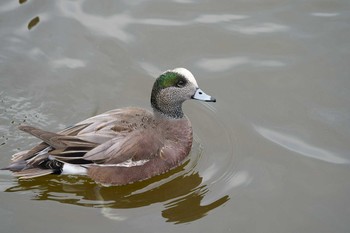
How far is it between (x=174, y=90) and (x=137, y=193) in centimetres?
104

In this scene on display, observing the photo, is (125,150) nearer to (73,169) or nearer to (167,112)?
(73,169)

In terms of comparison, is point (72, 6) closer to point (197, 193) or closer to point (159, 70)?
point (159, 70)

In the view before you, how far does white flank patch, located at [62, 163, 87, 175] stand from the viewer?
5203mm

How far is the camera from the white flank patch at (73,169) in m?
5.20

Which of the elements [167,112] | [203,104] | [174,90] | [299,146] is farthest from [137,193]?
[299,146]

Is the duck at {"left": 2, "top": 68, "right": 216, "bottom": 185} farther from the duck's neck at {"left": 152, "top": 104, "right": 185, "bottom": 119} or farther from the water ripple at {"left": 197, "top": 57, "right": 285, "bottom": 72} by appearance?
the water ripple at {"left": 197, "top": 57, "right": 285, "bottom": 72}

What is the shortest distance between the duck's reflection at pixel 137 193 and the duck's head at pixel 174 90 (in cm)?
68

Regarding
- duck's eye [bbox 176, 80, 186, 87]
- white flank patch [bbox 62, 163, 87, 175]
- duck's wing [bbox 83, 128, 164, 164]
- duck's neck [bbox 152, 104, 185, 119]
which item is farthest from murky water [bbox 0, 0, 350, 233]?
duck's eye [bbox 176, 80, 186, 87]

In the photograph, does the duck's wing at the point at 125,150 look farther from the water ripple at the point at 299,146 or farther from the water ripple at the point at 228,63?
the water ripple at the point at 228,63

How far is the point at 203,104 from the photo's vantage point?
627cm

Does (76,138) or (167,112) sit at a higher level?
Result: (76,138)

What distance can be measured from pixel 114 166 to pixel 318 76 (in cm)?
264

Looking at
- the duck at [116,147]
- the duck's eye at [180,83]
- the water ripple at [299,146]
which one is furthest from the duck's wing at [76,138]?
the water ripple at [299,146]

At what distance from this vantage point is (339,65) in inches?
257
